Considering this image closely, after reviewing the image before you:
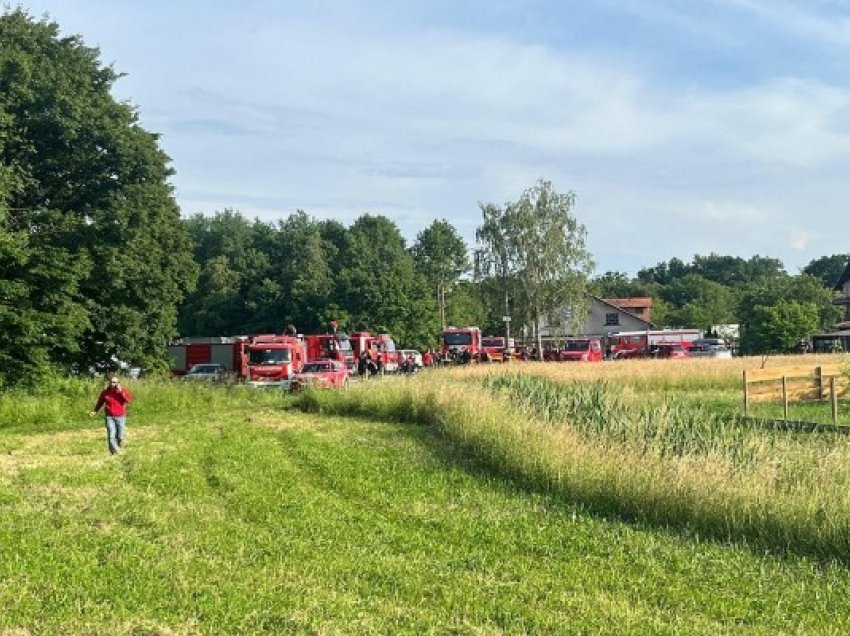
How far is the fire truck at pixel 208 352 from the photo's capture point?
49281mm

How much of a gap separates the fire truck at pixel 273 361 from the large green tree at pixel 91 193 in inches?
184

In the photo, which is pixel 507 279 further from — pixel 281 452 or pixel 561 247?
pixel 281 452

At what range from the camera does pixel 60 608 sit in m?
6.80

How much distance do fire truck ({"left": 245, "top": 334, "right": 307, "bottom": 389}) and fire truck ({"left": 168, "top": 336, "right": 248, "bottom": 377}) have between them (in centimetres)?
719

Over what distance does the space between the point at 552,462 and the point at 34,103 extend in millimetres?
35084

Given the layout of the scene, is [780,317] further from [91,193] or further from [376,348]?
[91,193]

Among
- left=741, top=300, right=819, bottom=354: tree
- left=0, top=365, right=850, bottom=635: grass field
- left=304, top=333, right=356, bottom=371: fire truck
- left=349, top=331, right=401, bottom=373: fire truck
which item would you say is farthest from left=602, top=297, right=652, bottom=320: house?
Result: left=0, top=365, right=850, bottom=635: grass field

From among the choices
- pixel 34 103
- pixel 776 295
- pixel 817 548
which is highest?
pixel 34 103

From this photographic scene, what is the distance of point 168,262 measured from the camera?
4141cm

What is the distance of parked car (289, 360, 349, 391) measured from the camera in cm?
3414

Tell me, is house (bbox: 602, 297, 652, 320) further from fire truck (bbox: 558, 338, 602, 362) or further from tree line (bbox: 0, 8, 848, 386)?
fire truck (bbox: 558, 338, 602, 362)

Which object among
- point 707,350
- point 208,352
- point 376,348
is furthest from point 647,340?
point 208,352

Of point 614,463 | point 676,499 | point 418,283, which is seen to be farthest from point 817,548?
point 418,283

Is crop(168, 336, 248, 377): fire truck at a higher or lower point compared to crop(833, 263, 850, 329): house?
lower
